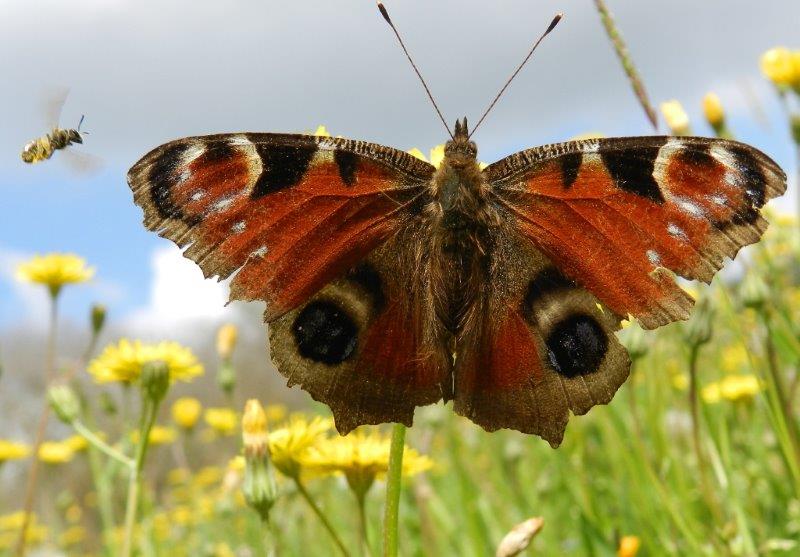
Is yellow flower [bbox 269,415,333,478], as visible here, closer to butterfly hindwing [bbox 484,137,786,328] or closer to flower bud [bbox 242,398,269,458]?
flower bud [bbox 242,398,269,458]

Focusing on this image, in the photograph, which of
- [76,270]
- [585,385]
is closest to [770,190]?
[585,385]

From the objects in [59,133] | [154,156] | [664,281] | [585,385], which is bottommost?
[585,385]

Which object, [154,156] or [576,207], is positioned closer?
[154,156]

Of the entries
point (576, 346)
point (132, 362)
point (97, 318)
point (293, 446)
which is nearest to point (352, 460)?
point (293, 446)

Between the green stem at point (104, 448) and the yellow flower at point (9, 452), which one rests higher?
the yellow flower at point (9, 452)

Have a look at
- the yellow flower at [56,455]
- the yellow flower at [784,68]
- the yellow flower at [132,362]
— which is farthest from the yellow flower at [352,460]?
the yellow flower at [56,455]

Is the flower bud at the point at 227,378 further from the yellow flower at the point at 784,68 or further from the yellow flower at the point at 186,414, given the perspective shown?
the yellow flower at the point at 784,68

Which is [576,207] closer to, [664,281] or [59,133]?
[664,281]

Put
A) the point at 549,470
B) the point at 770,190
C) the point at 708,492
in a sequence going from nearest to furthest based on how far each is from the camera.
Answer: the point at 770,190, the point at 708,492, the point at 549,470
